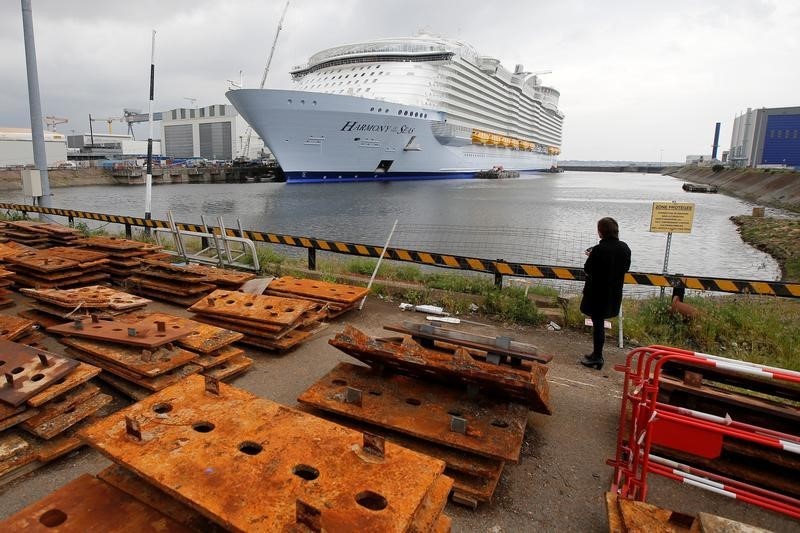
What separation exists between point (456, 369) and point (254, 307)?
10.3 ft

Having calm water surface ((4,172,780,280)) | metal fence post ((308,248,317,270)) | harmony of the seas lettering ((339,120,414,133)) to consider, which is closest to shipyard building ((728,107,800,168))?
calm water surface ((4,172,780,280))

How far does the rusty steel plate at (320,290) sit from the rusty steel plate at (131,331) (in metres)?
2.20

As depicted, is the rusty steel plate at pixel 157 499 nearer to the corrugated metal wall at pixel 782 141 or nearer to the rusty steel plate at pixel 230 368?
the rusty steel plate at pixel 230 368

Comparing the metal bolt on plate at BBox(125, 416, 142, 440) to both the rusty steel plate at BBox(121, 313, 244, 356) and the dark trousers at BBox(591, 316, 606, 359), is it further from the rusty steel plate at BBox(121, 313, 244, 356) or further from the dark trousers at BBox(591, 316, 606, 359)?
the dark trousers at BBox(591, 316, 606, 359)

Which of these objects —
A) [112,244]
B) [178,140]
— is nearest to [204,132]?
[178,140]

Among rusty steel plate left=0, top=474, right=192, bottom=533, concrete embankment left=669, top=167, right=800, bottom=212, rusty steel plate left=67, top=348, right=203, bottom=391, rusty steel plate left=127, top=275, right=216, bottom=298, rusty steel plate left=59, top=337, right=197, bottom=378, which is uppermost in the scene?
concrete embankment left=669, top=167, right=800, bottom=212

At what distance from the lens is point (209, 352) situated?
14.5 ft

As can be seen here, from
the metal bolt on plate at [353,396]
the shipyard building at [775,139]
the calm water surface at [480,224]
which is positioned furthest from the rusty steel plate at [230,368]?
the shipyard building at [775,139]

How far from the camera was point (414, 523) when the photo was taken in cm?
197

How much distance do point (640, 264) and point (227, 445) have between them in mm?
15929

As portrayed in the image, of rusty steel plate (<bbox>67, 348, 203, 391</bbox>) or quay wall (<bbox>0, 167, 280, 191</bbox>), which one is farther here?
quay wall (<bbox>0, 167, 280, 191</bbox>)

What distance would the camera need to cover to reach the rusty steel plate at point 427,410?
9.82 ft

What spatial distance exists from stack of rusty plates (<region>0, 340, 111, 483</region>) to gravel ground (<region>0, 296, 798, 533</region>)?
123 millimetres

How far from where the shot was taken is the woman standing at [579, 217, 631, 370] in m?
5.00
